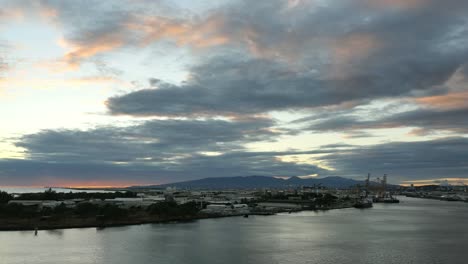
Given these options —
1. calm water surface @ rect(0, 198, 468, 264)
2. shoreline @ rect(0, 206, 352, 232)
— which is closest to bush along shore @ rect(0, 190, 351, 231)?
shoreline @ rect(0, 206, 352, 232)

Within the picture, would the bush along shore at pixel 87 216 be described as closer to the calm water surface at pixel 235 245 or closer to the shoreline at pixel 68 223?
the shoreline at pixel 68 223

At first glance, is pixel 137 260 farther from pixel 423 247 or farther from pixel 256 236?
pixel 423 247

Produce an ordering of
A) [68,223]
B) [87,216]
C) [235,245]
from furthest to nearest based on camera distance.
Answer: [87,216]
[68,223]
[235,245]

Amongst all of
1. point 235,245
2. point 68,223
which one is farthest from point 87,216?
point 235,245

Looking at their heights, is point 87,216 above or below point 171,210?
below

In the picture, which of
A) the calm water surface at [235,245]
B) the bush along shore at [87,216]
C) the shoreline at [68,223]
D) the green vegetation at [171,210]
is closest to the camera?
the calm water surface at [235,245]

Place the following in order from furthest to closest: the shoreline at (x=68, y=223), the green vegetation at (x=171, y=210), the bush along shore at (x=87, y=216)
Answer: the green vegetation at (x=171, y=210), the bush along shore at (x=87, y=216), the shoreline at (x=68, y=223)

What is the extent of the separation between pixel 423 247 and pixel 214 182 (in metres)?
154

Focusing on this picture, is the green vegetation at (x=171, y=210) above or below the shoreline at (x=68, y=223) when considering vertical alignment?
above

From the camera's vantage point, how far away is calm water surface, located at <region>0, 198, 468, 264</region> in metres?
13.1

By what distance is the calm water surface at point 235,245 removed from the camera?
514 inches

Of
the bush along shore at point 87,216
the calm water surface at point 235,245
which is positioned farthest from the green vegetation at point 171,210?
the calm water surface at point 235,245

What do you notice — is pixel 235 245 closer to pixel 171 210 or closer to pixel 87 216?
pixel 171 210

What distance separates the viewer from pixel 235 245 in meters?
15.8
